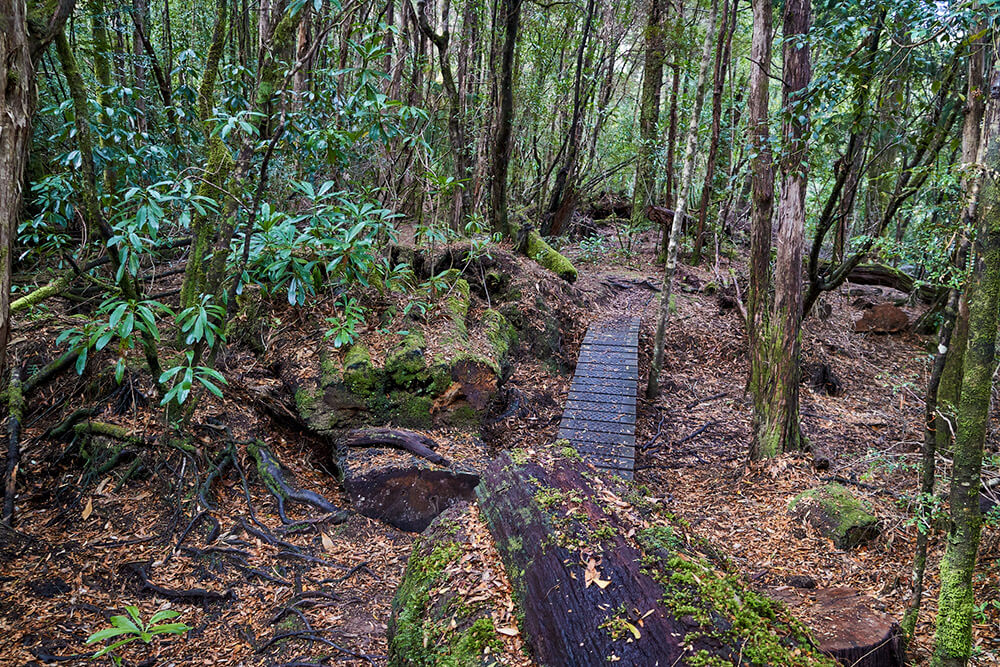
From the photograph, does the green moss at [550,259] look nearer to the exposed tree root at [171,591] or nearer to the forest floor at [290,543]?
the forest floor at [290,543]

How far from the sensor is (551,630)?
83.6 inches

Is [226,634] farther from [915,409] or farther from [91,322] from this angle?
[915,409]

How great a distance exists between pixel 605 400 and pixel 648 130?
8.69 m

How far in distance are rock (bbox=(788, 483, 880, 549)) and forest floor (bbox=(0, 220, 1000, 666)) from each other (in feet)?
0.28

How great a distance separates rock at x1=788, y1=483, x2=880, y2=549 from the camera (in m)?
4.29

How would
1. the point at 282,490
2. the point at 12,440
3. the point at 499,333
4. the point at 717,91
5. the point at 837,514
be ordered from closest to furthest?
1. the point at 12,440
2. the point at 837,514
3. the point at 282,490
4. the point at 499,333
5. the point at 717,91

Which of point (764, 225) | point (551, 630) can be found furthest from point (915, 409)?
point (551, 630)

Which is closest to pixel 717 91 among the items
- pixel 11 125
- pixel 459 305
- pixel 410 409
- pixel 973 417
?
pixel 459 305

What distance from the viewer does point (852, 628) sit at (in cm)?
296

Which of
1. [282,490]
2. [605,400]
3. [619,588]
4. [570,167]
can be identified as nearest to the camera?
[619,588]

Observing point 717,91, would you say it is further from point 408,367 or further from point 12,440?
point 12,440

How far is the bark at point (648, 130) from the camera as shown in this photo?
1232 centimetres

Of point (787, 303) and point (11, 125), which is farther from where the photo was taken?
point (787, 303)

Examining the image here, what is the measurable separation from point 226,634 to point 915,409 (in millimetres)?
7694
